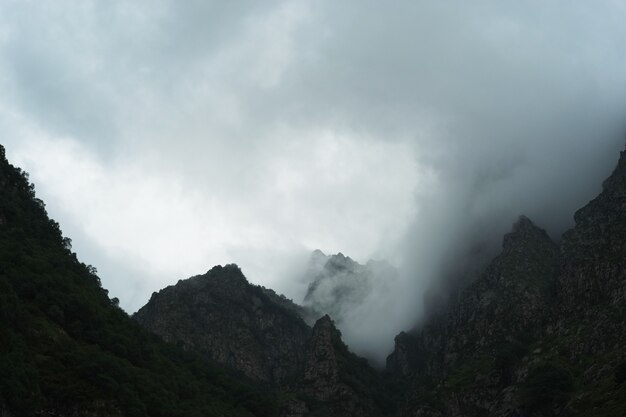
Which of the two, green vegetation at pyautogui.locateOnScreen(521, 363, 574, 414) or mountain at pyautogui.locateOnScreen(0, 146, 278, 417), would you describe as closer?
mountain at pyautogui.locateOnScreen(0, 146, 278, 417)

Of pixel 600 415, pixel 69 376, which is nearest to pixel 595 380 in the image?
pixel 600 415

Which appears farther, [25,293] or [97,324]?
[97,324]

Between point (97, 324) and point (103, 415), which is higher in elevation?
→ point (97, 324)

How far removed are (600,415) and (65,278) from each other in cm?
15206

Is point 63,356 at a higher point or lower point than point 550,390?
lower

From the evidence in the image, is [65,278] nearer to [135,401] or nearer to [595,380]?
[135,401]

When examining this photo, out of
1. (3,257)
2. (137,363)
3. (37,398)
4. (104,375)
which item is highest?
(3,257)

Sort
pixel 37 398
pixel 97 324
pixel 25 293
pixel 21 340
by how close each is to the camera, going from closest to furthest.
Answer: pixel 37 398 < pixel 21 340 < pixel 25 293 < pixel 97 324

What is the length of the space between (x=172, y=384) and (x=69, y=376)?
58230 mm

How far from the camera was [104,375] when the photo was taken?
5733 inches

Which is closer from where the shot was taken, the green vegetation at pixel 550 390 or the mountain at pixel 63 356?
the mountain at pixel 63 356

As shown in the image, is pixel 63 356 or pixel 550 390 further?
pixel 550 390

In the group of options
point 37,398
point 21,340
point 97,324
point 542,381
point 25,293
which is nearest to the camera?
point 37,398

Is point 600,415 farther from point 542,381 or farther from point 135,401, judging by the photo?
point 135,401
